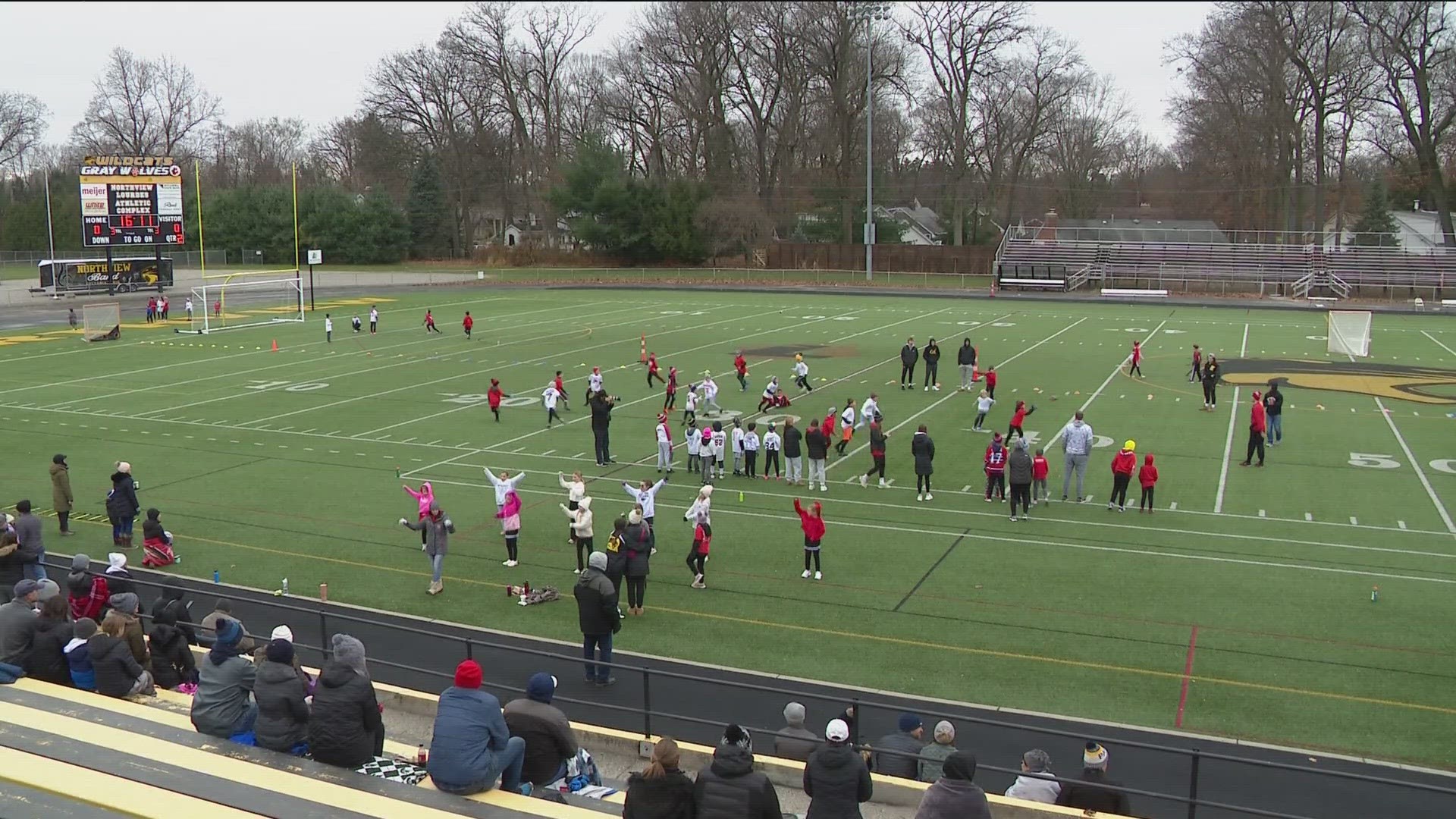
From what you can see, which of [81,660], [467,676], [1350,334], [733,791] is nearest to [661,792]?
[733,791]

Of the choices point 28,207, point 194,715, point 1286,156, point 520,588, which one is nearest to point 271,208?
point 28,207

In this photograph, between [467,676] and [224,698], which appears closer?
[467,676]

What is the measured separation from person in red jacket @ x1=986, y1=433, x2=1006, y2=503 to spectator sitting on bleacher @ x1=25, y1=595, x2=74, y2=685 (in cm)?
1430

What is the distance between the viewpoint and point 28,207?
94875mm

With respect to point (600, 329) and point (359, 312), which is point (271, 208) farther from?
point (600, 329)

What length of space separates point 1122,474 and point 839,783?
1311 cm

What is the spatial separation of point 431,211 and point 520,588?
8577 cm

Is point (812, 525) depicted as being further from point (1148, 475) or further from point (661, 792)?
point (661, 792)

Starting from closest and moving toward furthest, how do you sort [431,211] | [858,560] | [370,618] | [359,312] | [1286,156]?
[370,618], [858,560], [359,312], [1286,156], [431,211]

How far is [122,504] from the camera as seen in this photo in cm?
1752

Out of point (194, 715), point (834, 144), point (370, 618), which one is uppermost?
point (834, 144)

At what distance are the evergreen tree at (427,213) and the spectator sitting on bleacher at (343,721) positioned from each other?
90.6 meters

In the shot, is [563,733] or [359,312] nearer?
[563,733]

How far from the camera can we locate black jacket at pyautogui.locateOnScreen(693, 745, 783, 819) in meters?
7.28
